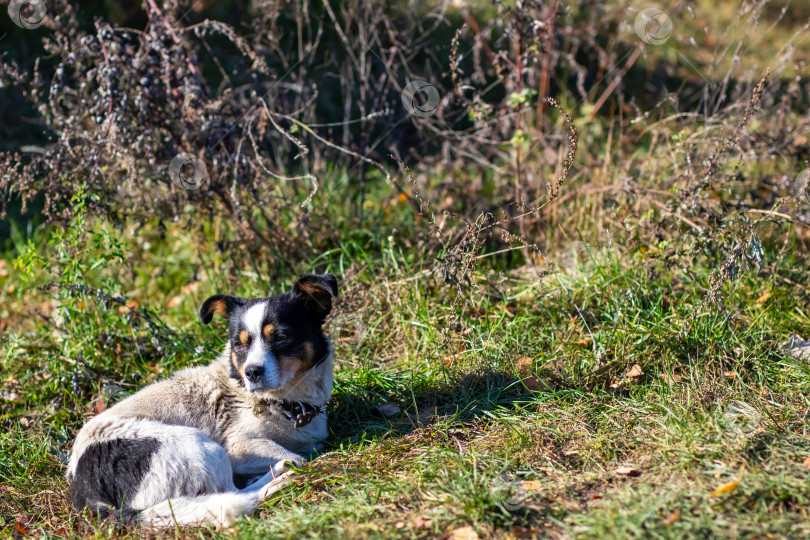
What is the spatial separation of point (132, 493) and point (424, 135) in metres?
4.08

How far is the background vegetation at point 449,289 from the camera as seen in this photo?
319 centimetres

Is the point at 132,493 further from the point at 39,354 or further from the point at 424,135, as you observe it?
the point at 424,135

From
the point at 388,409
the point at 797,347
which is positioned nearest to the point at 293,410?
the point at 388,409

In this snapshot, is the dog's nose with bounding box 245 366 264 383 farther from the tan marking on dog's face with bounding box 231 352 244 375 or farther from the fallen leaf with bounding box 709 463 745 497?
the fallen leaf with bounding box 709 463 745 497

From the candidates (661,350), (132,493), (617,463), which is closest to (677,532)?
(617,463)

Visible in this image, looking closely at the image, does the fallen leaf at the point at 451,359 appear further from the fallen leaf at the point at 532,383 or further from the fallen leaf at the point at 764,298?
the fallen leaf at the point at 764,298

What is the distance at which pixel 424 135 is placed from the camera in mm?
6340

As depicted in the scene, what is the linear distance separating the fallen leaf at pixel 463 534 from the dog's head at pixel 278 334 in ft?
4.12

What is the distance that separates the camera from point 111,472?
335 cm

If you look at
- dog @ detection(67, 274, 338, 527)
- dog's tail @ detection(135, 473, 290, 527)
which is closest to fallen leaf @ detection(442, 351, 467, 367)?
dog @ detection(67, 274, 338, 527)

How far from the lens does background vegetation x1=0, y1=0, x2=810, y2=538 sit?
10.5ft

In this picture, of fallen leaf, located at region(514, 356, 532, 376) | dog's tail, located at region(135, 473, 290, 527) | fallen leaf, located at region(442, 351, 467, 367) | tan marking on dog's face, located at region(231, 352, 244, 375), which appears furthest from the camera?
fallen leaf, located at region(442, 351, 467, 367)

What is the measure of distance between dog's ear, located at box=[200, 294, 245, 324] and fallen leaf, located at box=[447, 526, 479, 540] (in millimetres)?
1812

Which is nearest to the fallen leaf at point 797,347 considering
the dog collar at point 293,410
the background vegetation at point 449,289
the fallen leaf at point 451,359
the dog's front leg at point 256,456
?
the background vegetation at point 449,289
